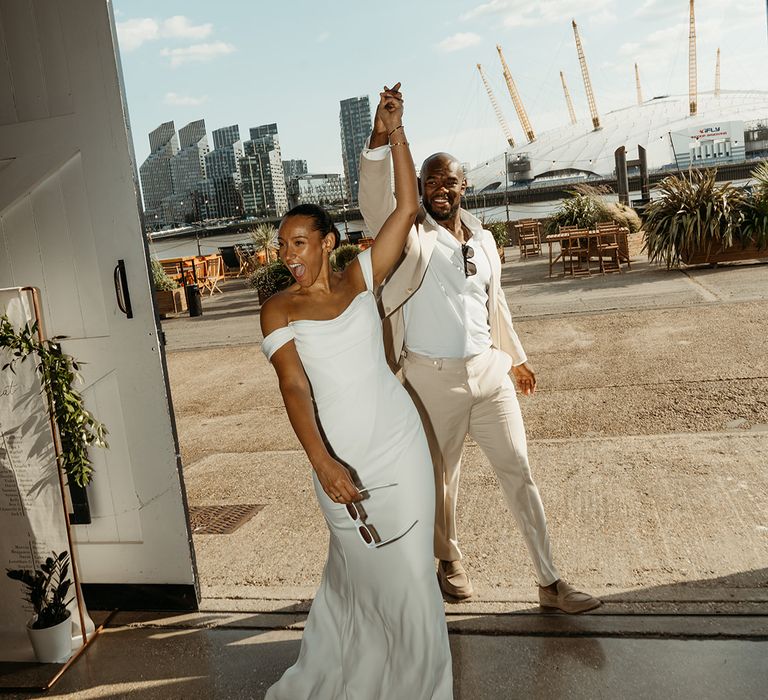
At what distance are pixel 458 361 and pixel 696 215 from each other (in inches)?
420

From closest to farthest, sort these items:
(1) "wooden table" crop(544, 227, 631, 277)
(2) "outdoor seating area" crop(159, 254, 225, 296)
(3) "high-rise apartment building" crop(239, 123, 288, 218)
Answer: (1) "wooden table" crop(544, 227, 631, 277) < (2) "outdoor seating area" crop(159, 254, 225, 296) < (3) "high-rise apartment building" crop(239, 123, 288, 218)

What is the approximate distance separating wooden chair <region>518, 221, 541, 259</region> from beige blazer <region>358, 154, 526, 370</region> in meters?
15.8

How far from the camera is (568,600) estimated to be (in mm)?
3008

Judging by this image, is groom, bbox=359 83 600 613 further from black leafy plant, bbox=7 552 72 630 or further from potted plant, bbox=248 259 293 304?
potted plant, bbox=248 259 293 304

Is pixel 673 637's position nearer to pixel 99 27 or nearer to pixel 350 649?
pixel 350 649

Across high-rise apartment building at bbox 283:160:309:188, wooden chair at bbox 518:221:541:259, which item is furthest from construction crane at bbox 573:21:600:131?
wooden chair at bbox 518:221:541:259

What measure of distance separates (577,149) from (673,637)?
152806 mm

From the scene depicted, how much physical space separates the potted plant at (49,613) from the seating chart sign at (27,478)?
7cm

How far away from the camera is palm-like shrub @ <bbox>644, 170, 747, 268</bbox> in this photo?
40.8 ft

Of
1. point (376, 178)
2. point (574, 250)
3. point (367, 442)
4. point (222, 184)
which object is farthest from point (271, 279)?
point (222, 184)

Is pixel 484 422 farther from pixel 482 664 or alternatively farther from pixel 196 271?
pixel 196 271

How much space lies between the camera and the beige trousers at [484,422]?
3059 millimetres

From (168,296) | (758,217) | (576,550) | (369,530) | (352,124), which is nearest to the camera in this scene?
(369,530)

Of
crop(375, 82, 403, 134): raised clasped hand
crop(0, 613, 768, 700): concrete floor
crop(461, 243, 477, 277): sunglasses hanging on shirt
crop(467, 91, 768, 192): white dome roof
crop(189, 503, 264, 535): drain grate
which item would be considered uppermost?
crop(467, 91, 768, 192): white dome roof
